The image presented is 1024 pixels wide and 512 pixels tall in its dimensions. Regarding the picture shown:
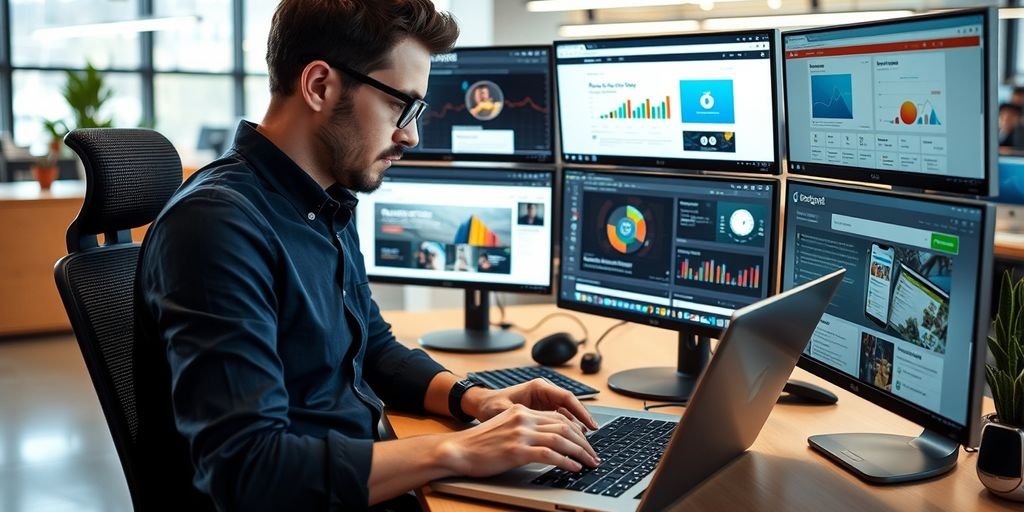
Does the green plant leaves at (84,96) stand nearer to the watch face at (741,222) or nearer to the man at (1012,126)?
the watch face at (741,222)

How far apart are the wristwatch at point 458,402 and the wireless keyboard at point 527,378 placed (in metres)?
0.15

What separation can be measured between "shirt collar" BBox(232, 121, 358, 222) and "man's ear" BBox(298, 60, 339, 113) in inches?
3.4

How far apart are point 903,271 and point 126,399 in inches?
44.3

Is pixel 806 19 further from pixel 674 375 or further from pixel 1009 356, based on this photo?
pixel 1009 356

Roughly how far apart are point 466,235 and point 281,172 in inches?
32.9

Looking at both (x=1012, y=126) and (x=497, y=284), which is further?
(x=1012, y=126)

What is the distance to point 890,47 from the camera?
1.32 m

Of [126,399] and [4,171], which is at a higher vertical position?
[4,171]

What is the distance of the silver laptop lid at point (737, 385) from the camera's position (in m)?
1.05

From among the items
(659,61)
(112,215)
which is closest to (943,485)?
(659,61)

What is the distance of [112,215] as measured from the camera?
1.45m

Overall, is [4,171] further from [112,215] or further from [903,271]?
[903,271]

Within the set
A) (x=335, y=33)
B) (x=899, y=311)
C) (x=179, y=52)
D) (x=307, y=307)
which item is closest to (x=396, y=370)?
(x=307, y=307)

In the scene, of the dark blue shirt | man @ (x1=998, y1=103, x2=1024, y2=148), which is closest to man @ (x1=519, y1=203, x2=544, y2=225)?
the dark blue shirt
